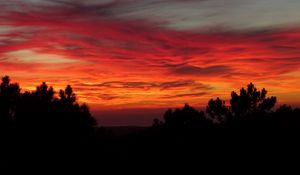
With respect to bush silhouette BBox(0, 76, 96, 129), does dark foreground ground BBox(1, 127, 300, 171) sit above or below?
below

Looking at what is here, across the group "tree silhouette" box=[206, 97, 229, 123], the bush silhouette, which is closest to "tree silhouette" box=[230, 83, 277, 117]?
"tree silhouette" box=[206, 97, 229, 123]

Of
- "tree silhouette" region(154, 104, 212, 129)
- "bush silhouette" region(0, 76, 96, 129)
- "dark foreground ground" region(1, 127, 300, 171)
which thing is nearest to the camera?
"dark foreground ground" region(1, 127, 300, 171)

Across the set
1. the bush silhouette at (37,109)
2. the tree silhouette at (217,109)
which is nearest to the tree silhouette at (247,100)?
the tree silhouette at (217,109)

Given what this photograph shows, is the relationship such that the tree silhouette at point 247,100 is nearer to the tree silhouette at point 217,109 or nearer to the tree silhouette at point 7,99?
the tree silhouette at point 217,109

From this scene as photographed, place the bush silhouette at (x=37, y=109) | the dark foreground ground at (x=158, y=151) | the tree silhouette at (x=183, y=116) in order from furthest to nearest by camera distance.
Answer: the tree silhouette at (x=183, y=116) → the bush silhouette at (x=37, y=109) → the dark foreground ground at (x=158, y=151)

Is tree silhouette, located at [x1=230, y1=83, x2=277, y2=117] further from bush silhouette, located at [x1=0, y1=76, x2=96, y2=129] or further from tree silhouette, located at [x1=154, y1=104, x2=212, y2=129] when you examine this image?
bush silhouette, located at [x1=0, y1=76, x2=96, y2=129]

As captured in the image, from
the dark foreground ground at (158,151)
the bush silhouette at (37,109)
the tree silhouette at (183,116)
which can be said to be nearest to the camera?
the dark foreground ground at (158,151)

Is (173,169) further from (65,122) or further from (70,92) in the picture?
(70,92)

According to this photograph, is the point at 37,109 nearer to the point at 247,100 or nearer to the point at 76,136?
the point at 76,136

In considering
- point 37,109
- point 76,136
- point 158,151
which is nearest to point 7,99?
point 37,109

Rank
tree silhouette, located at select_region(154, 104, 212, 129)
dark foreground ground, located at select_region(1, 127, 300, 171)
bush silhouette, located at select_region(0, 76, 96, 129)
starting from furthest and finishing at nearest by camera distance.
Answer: tree silhouette, located at select_region(154, 104, 212, 129), bush silhouette, located at select_region(0, 76, 96, 129), dark foreground ground, located at select_region(1, 127, 300, 171)

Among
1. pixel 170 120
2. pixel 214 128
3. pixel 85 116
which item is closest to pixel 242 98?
pixel 170 120

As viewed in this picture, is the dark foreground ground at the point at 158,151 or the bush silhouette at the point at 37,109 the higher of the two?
the bush silhouette at the point at 37,109

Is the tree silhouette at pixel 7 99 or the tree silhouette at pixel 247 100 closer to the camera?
the tree silhouette at pixel 7 99
